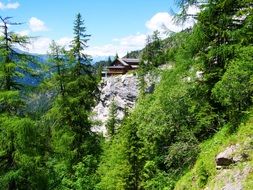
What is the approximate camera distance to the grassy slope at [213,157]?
16.5 meters

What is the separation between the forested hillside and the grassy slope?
0.06 meters

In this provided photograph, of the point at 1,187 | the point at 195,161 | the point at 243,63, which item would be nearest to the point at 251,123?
the point at 243,63

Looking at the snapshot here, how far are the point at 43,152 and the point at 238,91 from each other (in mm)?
9866

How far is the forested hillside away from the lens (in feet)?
59.7

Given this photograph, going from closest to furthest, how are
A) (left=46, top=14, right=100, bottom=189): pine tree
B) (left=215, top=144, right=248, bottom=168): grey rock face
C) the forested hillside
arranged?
(left=215, top=144, right=248, bottom=168): grey rock face, the forested hillside, (left=46, top=14, right=100, bottom=189): pine tree

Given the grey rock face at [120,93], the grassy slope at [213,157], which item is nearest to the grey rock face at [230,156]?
the grassy slope at [213,157]

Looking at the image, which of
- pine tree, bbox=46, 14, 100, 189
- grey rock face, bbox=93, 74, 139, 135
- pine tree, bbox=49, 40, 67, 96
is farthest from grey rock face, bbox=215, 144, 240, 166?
grey rock face, bbox=93, 74, 139, 135

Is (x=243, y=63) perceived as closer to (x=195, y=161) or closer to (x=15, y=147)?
(x=195, y=161)

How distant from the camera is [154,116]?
87.9 feet

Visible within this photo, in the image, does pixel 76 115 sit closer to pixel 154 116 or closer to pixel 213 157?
pixel 154 116

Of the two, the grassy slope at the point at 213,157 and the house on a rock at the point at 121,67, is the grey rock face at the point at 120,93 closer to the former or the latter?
the house on a rock at the point at 121,67

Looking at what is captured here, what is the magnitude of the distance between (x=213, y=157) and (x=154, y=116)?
857cm

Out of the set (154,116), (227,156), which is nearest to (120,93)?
(154,116)

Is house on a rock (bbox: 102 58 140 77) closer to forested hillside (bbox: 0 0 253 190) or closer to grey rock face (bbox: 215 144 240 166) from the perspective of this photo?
forested hillside (bbox: 0 0 253 190)
